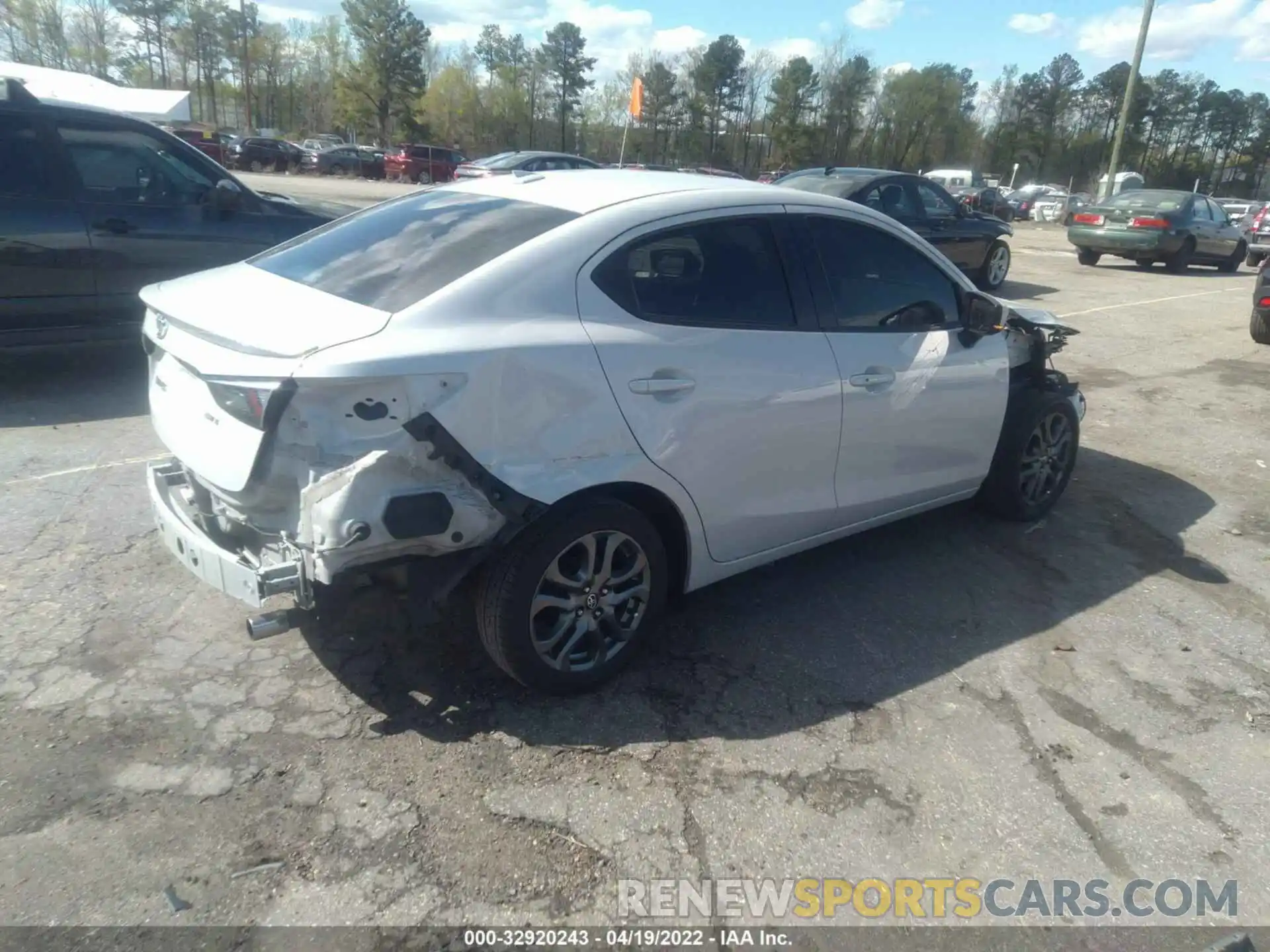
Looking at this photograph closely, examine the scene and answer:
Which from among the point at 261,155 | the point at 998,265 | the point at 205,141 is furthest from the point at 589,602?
the point at 261,155

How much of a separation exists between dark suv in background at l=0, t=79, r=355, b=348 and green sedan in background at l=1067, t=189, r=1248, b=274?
15915 millimetres

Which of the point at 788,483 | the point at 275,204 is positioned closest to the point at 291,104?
the point at 275,204

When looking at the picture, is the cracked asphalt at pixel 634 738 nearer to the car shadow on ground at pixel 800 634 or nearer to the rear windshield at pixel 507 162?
the car shadow on ground at pixel 800 634

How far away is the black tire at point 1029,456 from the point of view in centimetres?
484

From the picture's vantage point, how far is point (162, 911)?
2.39 metres

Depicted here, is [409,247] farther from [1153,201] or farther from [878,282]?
[1153,201]

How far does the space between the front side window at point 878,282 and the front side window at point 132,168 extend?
5.12 meters

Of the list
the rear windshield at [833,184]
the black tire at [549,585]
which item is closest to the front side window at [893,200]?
the rear windshield at [833,184]

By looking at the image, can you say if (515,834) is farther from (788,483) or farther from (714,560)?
(788,483)

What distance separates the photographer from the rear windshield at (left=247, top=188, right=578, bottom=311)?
311cm

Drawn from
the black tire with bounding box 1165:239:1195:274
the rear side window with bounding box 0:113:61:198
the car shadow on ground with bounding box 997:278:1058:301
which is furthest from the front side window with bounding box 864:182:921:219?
the black tire with bounding box 1165:239:1195:274

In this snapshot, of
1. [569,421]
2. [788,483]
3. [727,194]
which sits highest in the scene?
[727,194]

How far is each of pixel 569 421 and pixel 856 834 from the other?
1.53 m

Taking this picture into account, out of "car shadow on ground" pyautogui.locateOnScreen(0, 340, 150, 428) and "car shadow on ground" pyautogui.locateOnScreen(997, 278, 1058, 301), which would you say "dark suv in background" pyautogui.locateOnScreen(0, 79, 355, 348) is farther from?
"car shadow on ground" pyautogui.locateOnScreen(997, 278, 1058, 301)
